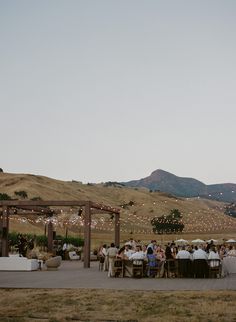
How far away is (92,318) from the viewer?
27.8ft

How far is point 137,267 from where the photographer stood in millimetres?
16500

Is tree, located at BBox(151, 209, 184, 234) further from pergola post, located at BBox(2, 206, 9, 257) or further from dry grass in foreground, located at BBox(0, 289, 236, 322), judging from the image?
dry grass in foreground, located at BBox(0, 289, 236, 322)

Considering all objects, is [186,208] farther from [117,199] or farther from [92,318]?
[92,318]

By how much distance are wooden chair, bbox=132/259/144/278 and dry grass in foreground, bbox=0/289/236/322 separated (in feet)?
14.7

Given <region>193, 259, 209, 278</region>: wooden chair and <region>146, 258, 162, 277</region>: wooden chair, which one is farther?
<region>146, 258, 162, 277</region>: wooden chair

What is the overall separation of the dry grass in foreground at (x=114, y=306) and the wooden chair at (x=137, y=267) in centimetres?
448

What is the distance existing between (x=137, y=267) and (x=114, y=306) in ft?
22.6

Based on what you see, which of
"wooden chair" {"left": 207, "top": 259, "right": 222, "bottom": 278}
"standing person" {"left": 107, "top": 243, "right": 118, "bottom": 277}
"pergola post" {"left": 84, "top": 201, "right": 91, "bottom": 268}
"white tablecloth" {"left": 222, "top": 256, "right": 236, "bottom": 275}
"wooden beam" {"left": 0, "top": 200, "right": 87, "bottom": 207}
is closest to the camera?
"wooden chair" {"left": 207, "top": 259, "right": 222, "bottom": 278}

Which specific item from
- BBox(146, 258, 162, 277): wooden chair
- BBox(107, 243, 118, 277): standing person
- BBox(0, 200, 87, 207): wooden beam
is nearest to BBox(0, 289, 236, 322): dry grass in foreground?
BBox(107, 243, 118, 277): standing person

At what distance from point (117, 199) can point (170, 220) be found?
4069 cm

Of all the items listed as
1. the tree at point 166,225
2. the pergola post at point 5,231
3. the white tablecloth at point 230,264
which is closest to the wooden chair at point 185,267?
the white tablecloth at point 230,264

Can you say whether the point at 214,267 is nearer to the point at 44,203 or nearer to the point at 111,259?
the point at 111,259

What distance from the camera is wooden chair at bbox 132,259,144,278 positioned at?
54.1ft

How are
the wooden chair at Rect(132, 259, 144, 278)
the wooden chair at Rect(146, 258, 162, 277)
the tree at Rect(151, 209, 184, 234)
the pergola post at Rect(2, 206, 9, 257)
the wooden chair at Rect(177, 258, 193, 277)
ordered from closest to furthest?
the wooden chair at Rect(177, 258, 193, 277)
the wooden chair at Rect(132, 259, 144, 278)
the wooden chair at Rect(146, 258, 162, 277)
the pergola post at Rect(2, 206, 9, 257)
the tree at Rect(151, 209, 184, 234)
